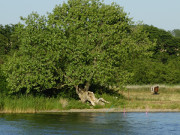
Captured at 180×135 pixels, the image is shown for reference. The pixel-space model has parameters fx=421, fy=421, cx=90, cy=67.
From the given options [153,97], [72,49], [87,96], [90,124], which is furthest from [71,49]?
[153,97]

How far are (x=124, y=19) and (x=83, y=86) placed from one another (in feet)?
27.1

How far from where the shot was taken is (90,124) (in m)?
30.7

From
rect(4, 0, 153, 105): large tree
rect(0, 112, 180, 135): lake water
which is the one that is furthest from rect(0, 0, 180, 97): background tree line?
rect(0, 112, 180, 135): lake water

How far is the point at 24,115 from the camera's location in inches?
1471

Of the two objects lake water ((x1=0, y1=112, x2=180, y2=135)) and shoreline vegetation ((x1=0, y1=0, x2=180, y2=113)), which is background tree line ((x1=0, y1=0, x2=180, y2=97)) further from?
lake water ((x1=0, y1=112, x2=180, y2=135))

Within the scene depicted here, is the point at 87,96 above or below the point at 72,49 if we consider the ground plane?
below

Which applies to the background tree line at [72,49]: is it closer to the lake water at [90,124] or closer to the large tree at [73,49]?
the large tree at [73,49]

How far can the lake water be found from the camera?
2748 cm

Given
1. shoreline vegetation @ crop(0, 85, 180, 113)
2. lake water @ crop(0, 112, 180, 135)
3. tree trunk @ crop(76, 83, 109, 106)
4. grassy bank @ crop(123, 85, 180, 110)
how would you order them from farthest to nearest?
1. tree trunk @ crop(76, 83, 109, 106)
2. grassy bank @ crop(123, 85, 180, 110)
3. shoreline vegetation @ crop(0, 85, 180, 113)
4. lake water @ crop(0, 112, 180, 135)

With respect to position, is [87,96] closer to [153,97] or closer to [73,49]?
[73,49]

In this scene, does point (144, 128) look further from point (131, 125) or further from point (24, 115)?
point (24, 115)

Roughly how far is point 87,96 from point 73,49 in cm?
534

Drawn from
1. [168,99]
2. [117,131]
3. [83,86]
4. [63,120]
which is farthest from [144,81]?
[117,131]

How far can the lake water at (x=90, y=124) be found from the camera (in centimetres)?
2748
